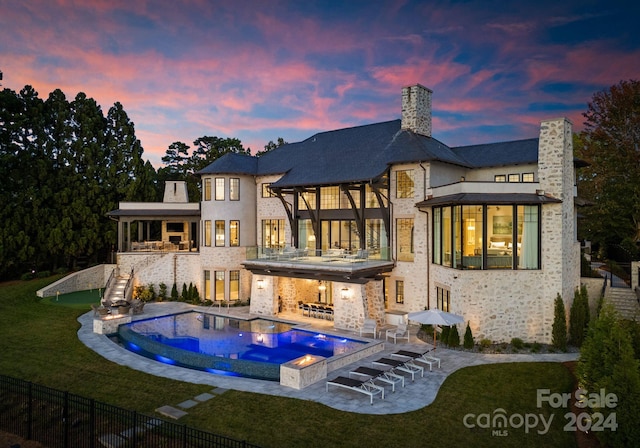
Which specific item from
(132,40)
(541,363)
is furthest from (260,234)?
(541,363)

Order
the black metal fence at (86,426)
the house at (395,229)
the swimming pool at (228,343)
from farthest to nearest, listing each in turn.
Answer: the house at (395,229) → the swimming pool at (228,343) → the black metal fence at (86,426)

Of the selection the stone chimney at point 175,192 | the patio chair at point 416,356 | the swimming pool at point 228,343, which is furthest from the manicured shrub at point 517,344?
the stone chimney at point 175,192

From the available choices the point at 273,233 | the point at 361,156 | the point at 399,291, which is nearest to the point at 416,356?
the point at 399,291

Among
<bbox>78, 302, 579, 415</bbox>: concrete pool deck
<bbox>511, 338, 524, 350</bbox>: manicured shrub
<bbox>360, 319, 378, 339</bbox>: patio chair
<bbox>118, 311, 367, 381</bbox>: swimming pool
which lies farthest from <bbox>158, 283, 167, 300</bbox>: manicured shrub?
<bbox>511, 338, 524, 350</bbox>: manicured shrub

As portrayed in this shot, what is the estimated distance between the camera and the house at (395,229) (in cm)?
1723

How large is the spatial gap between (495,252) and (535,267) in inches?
71.7

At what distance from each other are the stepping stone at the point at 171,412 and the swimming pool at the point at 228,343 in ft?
11.7

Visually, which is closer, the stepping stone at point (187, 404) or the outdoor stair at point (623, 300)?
the stepping stone at point (187, 404)

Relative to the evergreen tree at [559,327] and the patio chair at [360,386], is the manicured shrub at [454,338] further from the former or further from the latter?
the patio chair at [360,386]

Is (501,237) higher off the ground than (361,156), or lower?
lower

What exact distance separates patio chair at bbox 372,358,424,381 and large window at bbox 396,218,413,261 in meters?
8.20

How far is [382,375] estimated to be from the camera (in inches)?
518

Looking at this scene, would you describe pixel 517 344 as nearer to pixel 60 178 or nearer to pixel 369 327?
pixel 369 327

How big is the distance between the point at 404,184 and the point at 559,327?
380 inches
